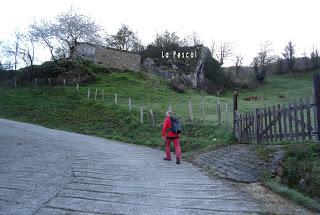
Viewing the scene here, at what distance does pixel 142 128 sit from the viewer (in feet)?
79.8

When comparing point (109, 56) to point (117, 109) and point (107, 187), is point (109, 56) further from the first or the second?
point (107, 187)

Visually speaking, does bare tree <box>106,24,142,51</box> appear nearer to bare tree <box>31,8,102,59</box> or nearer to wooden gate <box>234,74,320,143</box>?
bare tree <box>31,8,102,59</box>

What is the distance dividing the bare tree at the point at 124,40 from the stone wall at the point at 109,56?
43.0 ft

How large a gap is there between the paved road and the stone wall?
4095cm

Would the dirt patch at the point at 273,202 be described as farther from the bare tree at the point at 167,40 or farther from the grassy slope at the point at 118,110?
the bare tree at the point at 167,40

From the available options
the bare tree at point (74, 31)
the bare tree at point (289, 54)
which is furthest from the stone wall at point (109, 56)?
the bare tree at point (289, 54)

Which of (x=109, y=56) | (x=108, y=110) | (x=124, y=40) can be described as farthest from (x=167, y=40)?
(x=108, y=110)

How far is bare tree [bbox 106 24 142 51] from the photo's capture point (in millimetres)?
70625

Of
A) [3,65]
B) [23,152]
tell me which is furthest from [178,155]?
[3,65]

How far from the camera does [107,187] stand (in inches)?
350

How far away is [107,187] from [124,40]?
64703 mm

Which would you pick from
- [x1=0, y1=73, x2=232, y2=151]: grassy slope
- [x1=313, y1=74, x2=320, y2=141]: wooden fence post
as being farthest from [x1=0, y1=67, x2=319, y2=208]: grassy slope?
[x1=313, y1=74, x2=320, y2=141]: wooden fence post

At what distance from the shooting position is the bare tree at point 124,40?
70625 mm

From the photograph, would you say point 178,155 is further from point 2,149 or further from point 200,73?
point 200,73
